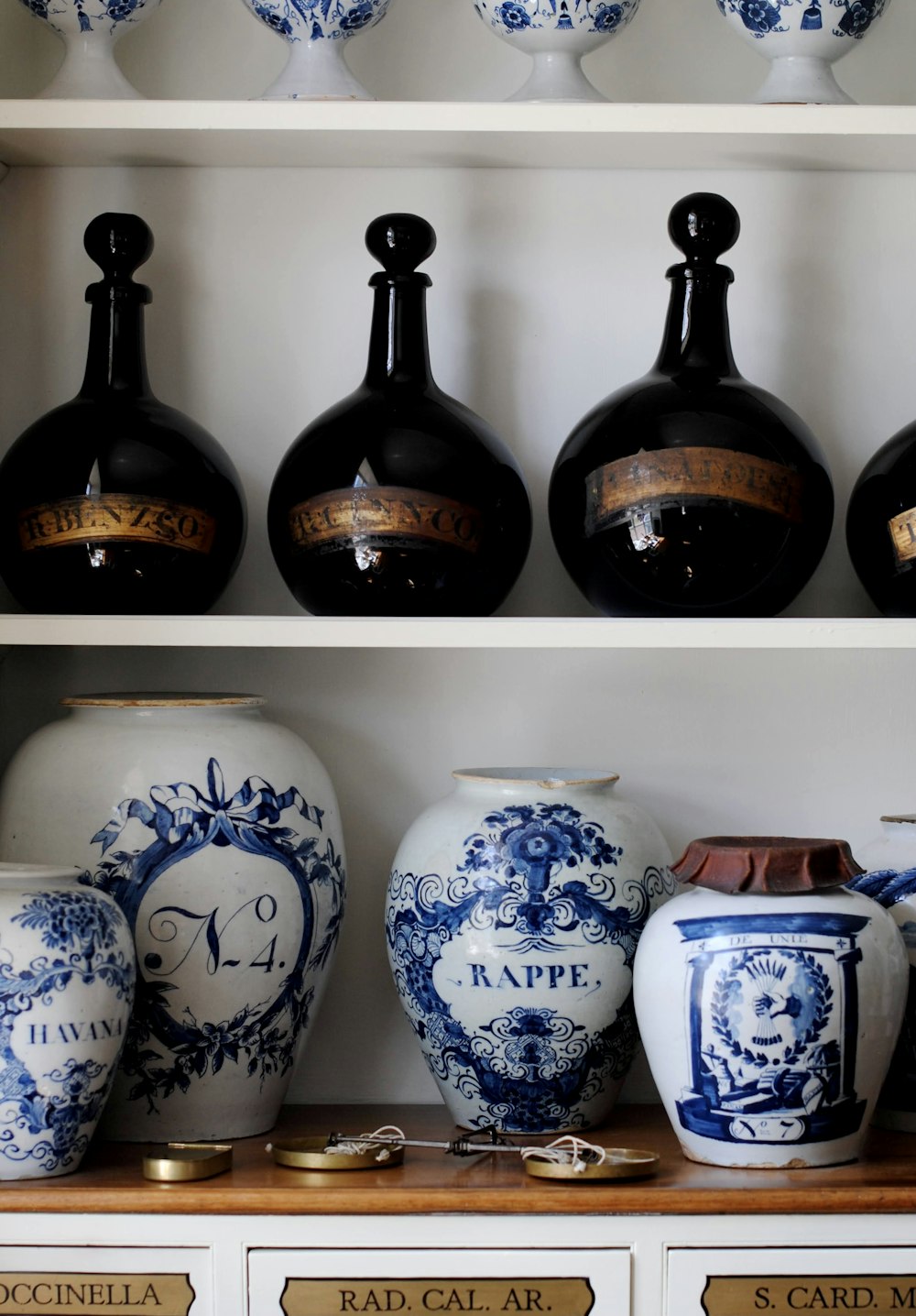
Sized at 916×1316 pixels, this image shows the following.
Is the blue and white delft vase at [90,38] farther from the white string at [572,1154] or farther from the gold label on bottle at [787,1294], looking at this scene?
the gold label on bottle at [787,1294]

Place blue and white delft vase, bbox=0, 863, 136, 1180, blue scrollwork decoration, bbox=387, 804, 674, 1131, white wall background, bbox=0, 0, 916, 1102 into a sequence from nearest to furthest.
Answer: blue and white delft vase, bbox=0, 863, 136, 1180 < blue scrollwork decoration, bbox=387, 804, 674, 1131 < white wall background, bbox=0, 0, 916, 1102

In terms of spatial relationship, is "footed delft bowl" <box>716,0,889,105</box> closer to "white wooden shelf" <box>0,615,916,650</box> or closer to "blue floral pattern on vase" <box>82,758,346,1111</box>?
"white wooden shelf" <box>0,615,916,650</box>

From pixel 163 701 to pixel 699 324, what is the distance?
1.63 feet

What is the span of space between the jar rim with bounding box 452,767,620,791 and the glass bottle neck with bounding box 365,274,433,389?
0.30 m

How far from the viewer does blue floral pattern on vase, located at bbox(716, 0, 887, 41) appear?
1061 millimetres

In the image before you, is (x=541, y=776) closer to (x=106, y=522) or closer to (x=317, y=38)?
(x=106, y=522)

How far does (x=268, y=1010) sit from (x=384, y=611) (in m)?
0.31

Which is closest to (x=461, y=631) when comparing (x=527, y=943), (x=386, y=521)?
(x=386, y=521)

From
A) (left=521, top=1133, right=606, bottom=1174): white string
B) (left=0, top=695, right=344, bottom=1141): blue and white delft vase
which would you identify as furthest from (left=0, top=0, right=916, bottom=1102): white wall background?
(left=521, top=1133, right=606, bottom=1174): white string

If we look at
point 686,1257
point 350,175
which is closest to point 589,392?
point 350,175

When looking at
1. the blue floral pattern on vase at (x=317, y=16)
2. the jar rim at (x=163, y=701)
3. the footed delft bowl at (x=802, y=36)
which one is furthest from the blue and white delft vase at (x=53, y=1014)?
the footed delft bowl at (x=802, y=36)

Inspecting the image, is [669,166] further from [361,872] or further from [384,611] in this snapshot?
[361,872]

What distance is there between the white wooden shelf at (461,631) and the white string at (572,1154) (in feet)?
1.12

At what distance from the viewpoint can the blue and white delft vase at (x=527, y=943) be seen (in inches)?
39.7
